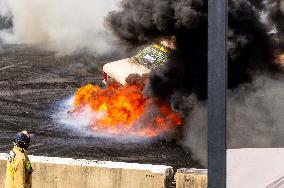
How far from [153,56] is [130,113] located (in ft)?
7.14

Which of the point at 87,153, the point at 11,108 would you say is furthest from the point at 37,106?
the point at 87,153

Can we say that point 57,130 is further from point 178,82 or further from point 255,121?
point 255,121

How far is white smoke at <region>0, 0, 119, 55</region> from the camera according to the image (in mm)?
28719

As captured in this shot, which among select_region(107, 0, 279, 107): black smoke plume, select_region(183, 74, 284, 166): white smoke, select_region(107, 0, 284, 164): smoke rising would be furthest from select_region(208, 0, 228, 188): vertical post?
select_region(107, 0, 279, 107): black smoke plume

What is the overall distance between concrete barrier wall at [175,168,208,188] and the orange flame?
17.3ft

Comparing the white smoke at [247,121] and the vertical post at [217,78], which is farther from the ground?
the white smoke at [247,121]

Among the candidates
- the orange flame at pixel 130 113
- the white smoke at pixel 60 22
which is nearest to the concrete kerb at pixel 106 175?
the orange flame at pixel 130 113

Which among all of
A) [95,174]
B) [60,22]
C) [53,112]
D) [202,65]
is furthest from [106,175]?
[60,22]

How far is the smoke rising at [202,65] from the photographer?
447 inches

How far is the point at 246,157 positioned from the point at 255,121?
5.12 m

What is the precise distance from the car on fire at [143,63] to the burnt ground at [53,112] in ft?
6.49

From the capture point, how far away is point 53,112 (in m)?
14.0

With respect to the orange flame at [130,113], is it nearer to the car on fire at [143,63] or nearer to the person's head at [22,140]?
the car on fire at [143,63]

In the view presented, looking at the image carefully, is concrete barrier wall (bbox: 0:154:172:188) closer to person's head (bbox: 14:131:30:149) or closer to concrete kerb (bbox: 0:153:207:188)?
concrete kerb (bbox: 0:153:207:188)
